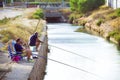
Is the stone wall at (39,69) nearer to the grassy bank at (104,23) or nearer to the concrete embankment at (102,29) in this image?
the grassy bank at (104,23)

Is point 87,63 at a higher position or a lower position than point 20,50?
lower

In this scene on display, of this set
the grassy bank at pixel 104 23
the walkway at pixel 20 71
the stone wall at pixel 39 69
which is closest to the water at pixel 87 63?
the stone wall at pixel 39 69

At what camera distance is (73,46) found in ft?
181

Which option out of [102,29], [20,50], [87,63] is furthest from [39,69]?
[102,29]

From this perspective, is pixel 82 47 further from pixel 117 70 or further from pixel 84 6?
pixel 84 6

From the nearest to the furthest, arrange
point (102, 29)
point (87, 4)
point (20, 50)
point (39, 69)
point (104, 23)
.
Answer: point (20, 50) < point (39, 69) < point (102, 29) < point (104, 23) < point (87, 4)

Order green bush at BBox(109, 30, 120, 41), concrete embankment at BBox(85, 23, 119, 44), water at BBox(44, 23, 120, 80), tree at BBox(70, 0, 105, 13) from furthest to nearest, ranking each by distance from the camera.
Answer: tree at BBox(70, 0, 105, 13) < concrete embankment at BBox(85, 23, 119, 44) < green bush at BBox(109, 30, 120, 41) < water at BBox(44, 23, 120, 80)

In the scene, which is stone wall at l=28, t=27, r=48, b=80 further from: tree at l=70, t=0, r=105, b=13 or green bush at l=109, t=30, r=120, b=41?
Answer: tree at l=70, t=0, r=105, b=13

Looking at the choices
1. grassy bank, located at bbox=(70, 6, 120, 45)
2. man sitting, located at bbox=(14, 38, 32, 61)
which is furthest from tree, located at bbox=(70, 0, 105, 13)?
man sitting, located at bbox=(14, 38, 32, 61)

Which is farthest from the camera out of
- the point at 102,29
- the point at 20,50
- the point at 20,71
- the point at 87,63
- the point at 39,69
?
the point at 102,29

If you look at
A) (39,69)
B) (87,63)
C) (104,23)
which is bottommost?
(87,63)

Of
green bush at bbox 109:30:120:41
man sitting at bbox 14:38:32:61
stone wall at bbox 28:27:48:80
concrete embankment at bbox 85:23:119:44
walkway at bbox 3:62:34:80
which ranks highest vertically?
man sitting at bbox 14:38:32:61

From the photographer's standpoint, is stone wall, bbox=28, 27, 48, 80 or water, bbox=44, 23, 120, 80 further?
water, bbox=44, 23, 120, 80

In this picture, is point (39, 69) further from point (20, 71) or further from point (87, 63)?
point (87, 63)
